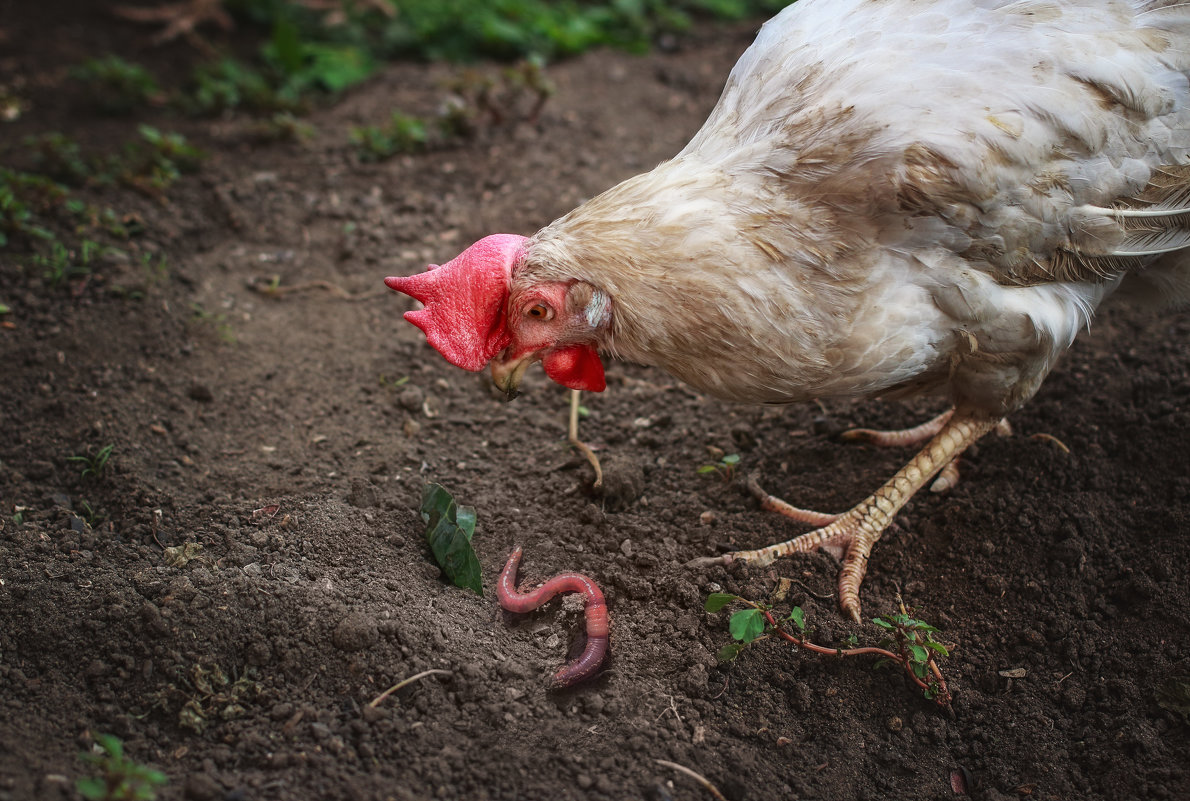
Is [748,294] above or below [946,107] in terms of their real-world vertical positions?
below

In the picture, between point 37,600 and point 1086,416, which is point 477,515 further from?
point 1086,416

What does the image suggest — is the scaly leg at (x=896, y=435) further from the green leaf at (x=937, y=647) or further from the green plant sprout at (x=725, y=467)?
the green leaf at (x=937, y=647)

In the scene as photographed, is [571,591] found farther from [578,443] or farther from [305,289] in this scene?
[305,289]

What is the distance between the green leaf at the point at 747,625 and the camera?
90.1 inches

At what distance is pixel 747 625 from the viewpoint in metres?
2.31

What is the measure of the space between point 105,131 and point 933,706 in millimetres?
5488

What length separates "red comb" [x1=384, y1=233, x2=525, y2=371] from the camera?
7.79 feet

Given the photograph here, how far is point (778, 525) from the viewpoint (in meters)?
3.04

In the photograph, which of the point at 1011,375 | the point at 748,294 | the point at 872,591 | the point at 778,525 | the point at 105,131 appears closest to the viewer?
the point at 748,294

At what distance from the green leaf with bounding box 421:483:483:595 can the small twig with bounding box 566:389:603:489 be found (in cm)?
53

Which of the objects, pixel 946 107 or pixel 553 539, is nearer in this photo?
pixel 946 107

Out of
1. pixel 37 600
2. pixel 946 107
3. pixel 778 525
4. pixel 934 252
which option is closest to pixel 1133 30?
pixel 946 107

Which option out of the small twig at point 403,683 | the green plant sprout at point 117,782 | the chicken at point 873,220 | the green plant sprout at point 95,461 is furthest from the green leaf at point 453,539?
the green plant sprout at point 95,461

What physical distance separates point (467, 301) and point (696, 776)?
1.46 m
